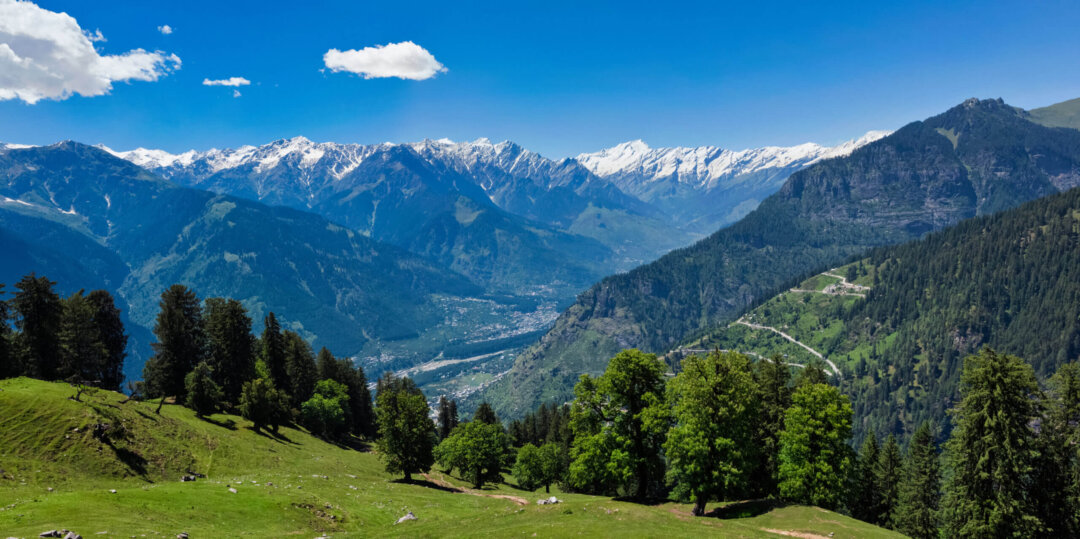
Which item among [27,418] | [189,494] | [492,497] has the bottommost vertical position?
[492,497]

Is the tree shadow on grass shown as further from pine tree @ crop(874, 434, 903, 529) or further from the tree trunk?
pine tree @ crop(874, 434, 903, 529)

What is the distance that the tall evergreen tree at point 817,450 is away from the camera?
47.2 meters

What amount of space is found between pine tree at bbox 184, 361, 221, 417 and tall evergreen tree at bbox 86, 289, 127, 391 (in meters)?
21.4

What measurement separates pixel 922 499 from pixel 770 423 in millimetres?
30352

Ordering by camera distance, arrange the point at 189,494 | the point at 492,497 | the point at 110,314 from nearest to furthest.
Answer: the point at 189,494 → the point at 492,497 → the point at 110,314

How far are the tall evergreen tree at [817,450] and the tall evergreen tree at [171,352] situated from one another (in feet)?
300

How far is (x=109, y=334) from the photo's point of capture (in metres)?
90.5

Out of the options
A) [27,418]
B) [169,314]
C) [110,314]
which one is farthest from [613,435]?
[110,314]

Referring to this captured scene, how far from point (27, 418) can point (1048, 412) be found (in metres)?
94.2

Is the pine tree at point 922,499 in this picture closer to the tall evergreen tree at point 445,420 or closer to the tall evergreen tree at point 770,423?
the tall evergreen tree at point 770,423

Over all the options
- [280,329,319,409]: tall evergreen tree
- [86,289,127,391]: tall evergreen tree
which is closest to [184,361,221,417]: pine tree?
[86,289,127,391]: tall evergreen tree

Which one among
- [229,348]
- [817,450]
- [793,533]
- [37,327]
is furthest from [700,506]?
[37,327]

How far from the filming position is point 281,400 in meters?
89.8

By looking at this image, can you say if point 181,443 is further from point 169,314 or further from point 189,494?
point 169,314
